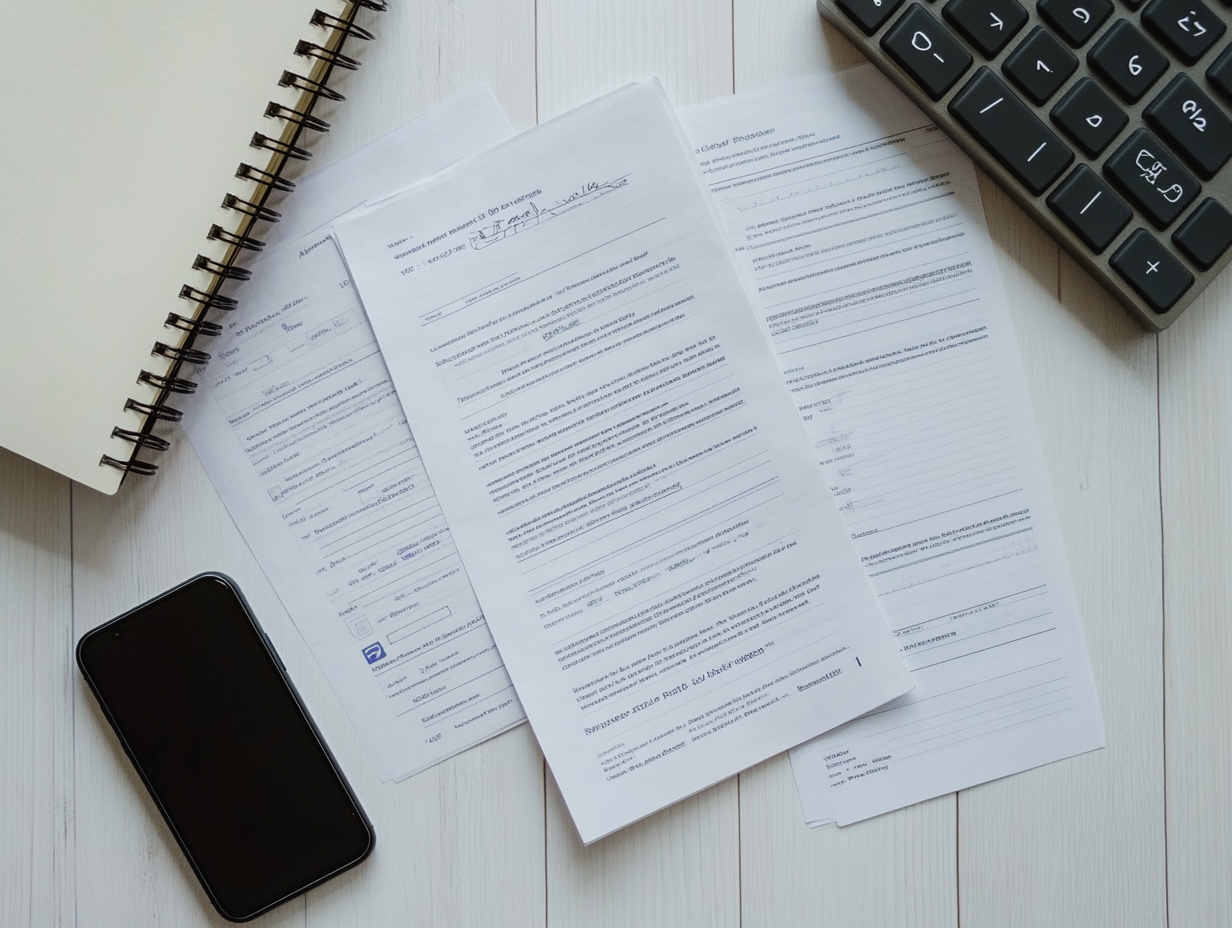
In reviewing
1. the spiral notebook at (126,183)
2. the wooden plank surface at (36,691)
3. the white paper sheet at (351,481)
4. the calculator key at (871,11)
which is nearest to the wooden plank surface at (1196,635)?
the calculator key at (871,11)

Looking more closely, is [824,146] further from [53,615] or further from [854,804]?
[53,615]

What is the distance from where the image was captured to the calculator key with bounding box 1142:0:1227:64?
418 mm

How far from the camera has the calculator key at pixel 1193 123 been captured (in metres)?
0.42

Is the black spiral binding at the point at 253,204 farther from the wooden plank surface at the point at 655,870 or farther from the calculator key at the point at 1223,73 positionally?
the calculator key at the point at 1223,73

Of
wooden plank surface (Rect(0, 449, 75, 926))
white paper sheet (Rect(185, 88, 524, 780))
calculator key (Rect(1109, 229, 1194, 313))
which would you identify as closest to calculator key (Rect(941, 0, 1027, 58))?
calculator key (Rect(1109, 229, 1194, 313))

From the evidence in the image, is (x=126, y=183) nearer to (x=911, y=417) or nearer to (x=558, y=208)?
(x=558, y=208)

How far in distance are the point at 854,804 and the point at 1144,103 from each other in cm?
38

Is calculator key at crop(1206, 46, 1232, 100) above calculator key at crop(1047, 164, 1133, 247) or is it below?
above

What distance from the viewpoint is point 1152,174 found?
0.42 metres

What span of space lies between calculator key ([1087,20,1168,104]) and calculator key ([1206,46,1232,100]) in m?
0.02

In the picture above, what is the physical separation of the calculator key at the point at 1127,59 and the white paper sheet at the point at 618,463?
0.66 ft

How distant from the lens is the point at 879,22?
43 centimetres

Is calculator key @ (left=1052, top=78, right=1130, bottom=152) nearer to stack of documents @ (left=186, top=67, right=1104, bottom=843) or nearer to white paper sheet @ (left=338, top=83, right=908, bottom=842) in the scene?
stack of documents @ (left=186, top=67, right=1104, bottom=843)

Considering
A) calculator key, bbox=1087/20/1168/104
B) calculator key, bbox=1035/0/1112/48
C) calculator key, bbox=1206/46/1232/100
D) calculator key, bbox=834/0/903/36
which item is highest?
calculator key, bbox=834/0/903/36
